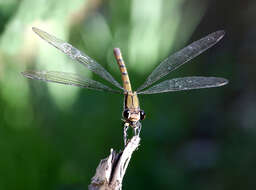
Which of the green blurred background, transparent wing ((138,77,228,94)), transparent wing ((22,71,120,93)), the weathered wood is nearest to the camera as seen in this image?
the weathered wood

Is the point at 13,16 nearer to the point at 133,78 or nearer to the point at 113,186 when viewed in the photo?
the point at 133,78

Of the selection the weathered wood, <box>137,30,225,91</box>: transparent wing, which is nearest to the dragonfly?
Result: <box>137,30,225,91</box>: transparent wing

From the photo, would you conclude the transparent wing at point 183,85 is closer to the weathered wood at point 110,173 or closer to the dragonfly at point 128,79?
the dragonfly at point 128,79

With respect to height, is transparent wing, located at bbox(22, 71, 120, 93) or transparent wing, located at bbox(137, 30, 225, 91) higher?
transparent wing, located at bbox(137, 30, 225, 91)

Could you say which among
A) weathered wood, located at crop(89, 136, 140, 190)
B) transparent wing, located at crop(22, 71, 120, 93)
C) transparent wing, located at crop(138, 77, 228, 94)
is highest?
transparent wing, located at crop(22, 71, 120, 93)

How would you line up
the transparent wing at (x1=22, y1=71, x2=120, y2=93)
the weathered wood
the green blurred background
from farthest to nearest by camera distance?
the green blurred background, the transparent wing at (x1=22, y1=71, x2=120, y2=93), the weathered wood

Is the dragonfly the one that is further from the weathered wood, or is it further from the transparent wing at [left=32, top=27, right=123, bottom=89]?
the weathered wood

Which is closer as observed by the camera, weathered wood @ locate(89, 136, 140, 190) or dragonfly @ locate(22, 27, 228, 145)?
weathered wood @ locate(89, 136, 140, 190)

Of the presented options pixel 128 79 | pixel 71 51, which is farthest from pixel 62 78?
pixel 128 79
